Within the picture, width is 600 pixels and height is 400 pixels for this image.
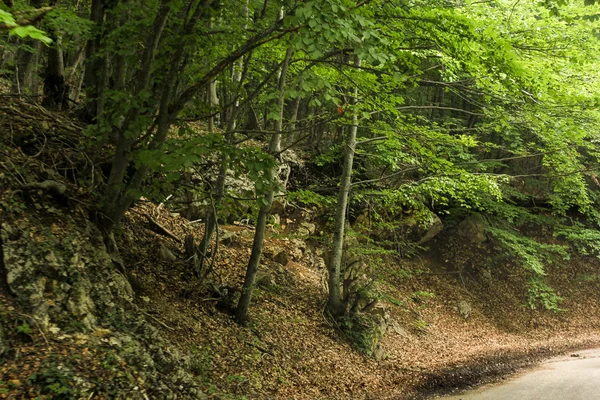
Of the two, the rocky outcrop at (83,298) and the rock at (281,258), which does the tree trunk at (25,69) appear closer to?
the rocky outcrop at (83,298)

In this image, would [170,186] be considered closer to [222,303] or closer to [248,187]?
[222,303]

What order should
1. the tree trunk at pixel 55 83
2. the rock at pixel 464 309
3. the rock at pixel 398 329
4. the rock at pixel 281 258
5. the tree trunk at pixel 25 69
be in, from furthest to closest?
the rock at pixel 464 309 → the rock at pixel 398 329 → the rock at pixel 281 258 → the tree trunk at pixel 25 69 → the tree trunk at pixel 55 83

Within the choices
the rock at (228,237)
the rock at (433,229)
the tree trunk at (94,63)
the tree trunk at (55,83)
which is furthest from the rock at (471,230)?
the tree trunk at (55,83)

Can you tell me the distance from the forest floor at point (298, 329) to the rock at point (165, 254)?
1.1 inches

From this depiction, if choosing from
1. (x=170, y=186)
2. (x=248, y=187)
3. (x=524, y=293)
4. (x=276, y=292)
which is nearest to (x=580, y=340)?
(x=524, y=293)

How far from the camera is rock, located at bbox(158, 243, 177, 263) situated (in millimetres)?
8281

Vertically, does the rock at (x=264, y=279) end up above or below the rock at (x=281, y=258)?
below

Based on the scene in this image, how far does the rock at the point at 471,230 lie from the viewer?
19141mm

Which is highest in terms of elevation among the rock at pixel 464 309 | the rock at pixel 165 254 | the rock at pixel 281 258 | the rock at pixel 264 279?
the rock at pixel 165 254

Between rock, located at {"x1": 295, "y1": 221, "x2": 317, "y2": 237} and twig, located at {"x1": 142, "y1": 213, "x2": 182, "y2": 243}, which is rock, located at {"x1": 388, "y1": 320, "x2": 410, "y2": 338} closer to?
rock, located at {"x1": 295, "y1": 221, "x2": 317, "y2": 237}

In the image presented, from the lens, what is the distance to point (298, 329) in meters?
9.46

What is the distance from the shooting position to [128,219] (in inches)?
332

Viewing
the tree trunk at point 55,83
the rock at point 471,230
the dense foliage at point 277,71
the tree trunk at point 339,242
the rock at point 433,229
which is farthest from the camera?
the rock at point 471,230

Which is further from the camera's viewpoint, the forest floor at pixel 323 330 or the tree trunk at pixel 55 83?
the tree trunk at pixel 55 83
